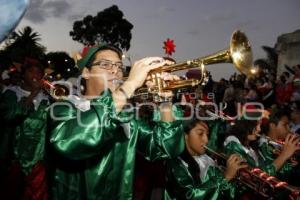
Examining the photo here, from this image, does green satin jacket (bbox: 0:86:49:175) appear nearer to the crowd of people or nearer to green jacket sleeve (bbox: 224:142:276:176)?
the crowd of people

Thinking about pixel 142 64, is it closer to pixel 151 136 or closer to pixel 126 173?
pixel 151 136

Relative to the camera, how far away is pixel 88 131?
2377mm

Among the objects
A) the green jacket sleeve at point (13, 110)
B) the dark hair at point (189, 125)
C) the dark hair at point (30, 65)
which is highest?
the dark hair at point (30, 65)

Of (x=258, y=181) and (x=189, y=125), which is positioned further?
(x=189, y=125)

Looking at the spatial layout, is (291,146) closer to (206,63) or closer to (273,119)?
(273,119)

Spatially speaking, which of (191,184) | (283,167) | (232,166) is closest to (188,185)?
(191,184)

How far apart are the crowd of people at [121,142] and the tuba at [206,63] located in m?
0.05

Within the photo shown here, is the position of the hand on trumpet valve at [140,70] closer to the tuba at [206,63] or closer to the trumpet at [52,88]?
the tuba at [206,63]

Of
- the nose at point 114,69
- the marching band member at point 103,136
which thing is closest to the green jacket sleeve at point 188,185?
the marching band member at point 103,136

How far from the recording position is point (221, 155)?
4.24 metres

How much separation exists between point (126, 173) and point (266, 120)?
3957mm

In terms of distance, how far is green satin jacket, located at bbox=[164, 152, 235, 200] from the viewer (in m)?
3.49

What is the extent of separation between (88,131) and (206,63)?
1.42 meters

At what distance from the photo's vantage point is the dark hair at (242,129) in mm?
5148
